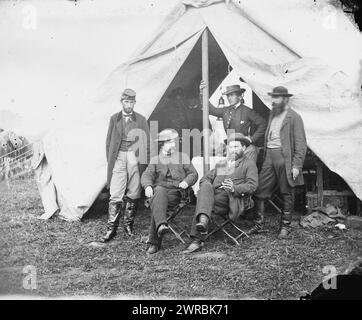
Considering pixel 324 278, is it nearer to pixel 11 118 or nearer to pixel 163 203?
pixel 163 203

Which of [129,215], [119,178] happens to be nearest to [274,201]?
[129,215]

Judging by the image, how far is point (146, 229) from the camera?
5.00m

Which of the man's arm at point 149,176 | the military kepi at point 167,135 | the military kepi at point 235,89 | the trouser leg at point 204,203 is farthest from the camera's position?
the military kepi at point 235,89

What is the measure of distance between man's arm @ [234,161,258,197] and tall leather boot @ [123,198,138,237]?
1071 mm

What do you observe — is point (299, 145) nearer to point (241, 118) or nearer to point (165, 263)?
point (241, 118)

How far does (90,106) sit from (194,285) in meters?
2.26

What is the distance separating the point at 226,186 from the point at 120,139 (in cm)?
120

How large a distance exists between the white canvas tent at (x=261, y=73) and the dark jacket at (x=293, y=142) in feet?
0.33

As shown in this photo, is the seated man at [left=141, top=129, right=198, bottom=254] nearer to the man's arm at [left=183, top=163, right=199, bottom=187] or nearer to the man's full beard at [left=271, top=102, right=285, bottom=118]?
the man's arm at [left=183, top=163, right=199, bottom=187]

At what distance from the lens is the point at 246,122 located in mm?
5363

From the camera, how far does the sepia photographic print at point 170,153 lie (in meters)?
4.29

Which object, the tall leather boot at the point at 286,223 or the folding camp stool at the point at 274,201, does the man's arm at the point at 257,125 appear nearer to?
the folding camp stool at the point at 274,201

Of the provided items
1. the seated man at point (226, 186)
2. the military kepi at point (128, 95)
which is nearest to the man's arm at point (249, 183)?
the seated man at point (226, 186)
